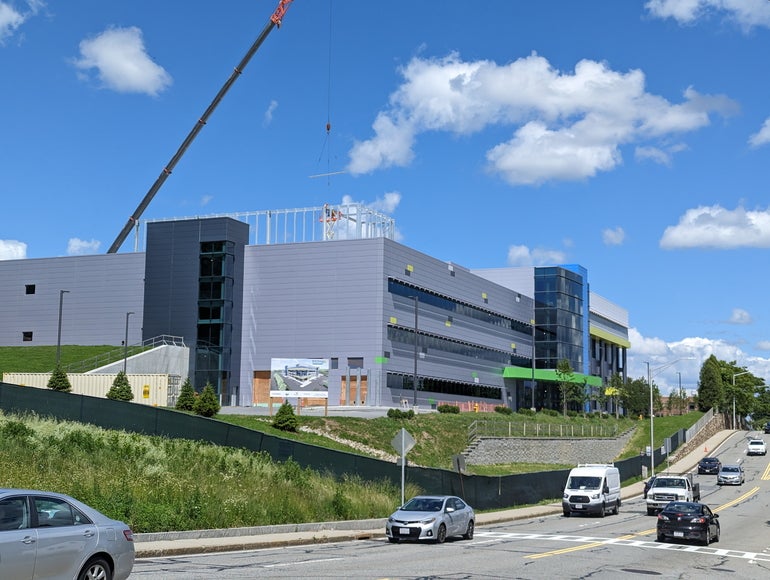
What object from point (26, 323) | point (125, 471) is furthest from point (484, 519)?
point (26, 323)

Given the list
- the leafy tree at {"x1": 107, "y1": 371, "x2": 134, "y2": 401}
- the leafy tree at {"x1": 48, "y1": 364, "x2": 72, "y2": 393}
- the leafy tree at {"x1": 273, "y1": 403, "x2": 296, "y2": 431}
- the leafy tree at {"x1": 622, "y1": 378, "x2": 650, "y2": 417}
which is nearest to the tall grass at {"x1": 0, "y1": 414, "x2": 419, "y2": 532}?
the leafy tree at {"x1": 107, "y1": 371, "x2": 134, "y2": 401}

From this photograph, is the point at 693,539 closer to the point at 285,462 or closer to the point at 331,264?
the point at 285,462

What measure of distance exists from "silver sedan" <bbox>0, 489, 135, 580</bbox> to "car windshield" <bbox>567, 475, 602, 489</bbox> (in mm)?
32636

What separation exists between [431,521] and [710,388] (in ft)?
379

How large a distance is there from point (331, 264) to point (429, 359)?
13772mm

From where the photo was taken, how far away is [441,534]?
86.7 feet

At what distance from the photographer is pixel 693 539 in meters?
28.2

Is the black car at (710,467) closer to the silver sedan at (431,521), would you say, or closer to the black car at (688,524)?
the black car at (688,524)

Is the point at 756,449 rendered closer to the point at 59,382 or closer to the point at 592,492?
the point at 592,492

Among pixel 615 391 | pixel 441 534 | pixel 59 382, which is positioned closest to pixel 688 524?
pixel 441 534

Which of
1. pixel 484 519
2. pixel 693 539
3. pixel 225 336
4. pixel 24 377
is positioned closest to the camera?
pixel 693 539

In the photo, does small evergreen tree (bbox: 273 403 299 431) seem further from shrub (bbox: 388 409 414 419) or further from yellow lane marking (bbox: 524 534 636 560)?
yellow lane marking (bbox: 524 534 636 560)

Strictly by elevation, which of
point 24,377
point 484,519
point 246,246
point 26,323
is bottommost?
point 484,519

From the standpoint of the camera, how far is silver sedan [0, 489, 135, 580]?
440 inches
